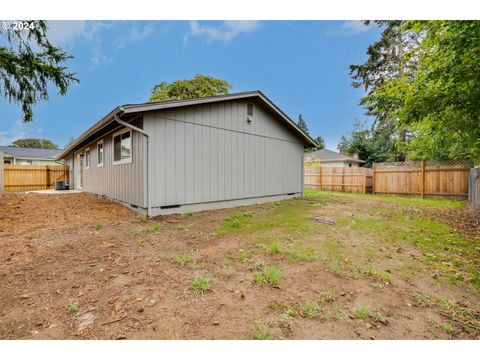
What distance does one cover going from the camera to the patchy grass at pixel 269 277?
2.70 m

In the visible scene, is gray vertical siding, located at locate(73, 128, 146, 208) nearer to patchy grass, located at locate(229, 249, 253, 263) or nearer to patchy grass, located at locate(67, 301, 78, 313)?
patchy grass, located at locate(229, 249, 253, 263)

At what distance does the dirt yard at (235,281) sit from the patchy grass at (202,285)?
15 mm

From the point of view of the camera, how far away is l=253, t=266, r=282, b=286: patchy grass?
270 centimetres

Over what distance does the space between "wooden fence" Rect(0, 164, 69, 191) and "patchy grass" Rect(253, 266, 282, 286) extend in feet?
59.4

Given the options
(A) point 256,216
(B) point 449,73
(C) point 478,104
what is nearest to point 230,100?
(A) point 256,216

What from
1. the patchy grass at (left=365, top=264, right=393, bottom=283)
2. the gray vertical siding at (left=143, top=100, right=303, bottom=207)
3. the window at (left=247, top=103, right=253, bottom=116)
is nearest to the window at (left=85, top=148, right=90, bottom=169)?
the gray vertical siding at (left=143, top=100, right=303, bottom=207)

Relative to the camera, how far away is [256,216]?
6.55 m

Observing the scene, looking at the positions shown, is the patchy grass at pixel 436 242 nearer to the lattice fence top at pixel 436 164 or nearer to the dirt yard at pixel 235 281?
the dirt yard at pixel 235 281

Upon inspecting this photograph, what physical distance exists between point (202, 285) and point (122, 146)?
6.25 meters

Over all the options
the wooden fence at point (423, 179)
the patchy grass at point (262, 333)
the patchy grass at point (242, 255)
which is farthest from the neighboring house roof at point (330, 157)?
the patchy grass at point (262, 333)

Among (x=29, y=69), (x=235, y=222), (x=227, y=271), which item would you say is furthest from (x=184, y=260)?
(x=29, y=69)

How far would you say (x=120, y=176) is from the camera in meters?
7.54

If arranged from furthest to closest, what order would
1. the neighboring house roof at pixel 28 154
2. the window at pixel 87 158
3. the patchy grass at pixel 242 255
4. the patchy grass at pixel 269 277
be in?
1. the neighboring house roof at pixel 28 154
2. the window at pixel 87 158
3. the patchy grass at pixel 242 255
4. the patchy grass at pixel 269 277
